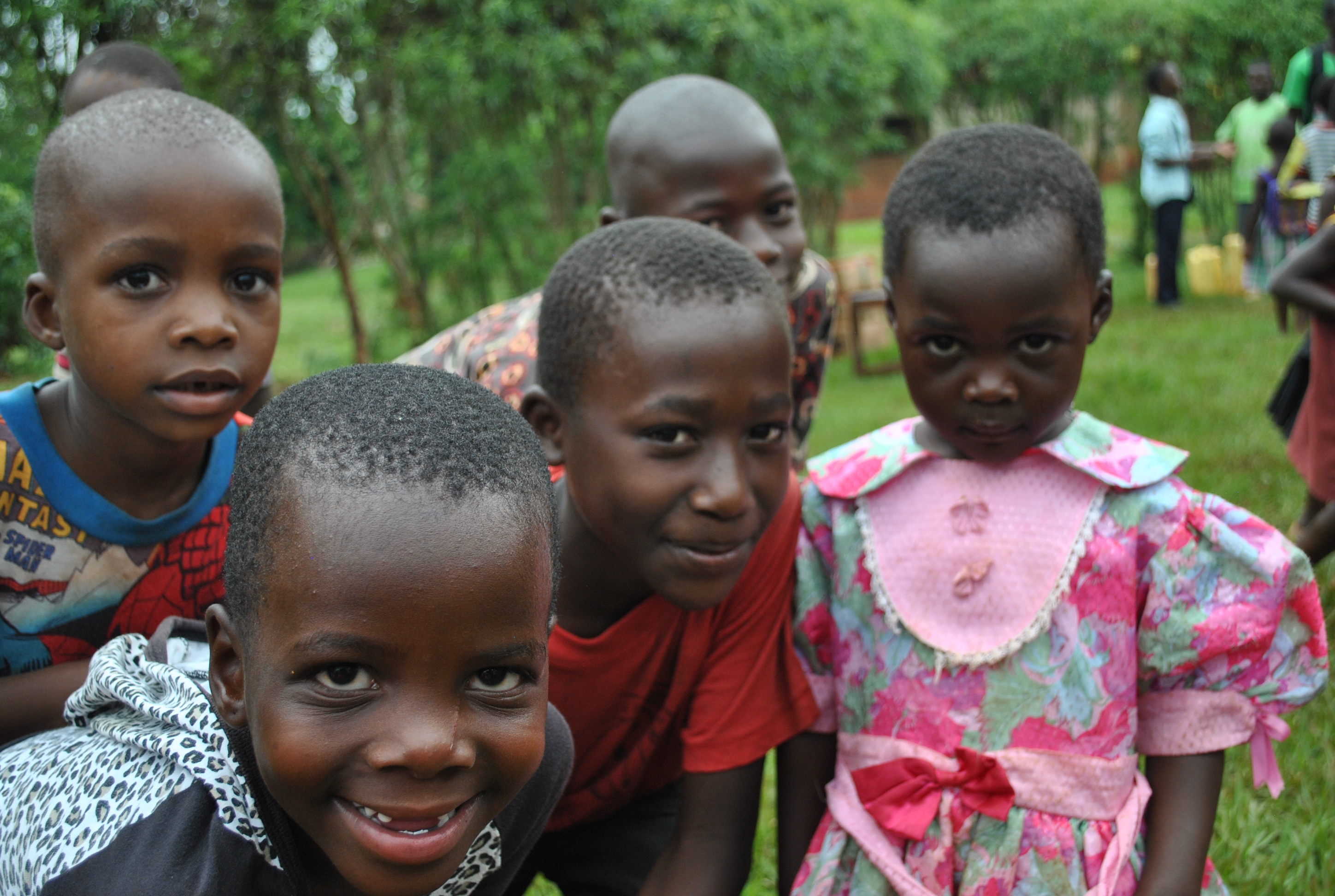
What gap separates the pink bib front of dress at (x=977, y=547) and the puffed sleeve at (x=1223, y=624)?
135mm

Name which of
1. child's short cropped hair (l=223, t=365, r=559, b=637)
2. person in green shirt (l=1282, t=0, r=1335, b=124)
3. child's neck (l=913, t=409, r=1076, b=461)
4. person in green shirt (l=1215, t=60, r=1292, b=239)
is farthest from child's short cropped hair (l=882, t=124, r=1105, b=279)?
person in green shirt (l=1215, t=60, r=1292, b=239)

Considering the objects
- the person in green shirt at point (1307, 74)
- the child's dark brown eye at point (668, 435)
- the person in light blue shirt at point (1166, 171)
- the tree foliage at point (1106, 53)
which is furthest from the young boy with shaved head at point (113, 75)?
the tree foliage at point (1106, 53)

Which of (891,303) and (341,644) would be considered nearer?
(341,644)

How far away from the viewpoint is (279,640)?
1330mm

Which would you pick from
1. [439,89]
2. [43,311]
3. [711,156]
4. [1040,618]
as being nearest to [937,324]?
[1040,618]

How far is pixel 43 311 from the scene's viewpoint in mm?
2045

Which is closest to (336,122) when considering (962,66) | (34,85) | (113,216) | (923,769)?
(34,85)

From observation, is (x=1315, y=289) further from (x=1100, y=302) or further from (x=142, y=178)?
(x=142, y=178)

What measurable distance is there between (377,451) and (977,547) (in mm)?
1123

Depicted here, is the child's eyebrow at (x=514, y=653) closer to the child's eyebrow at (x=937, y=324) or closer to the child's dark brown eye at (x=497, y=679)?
the child's dark brown eye at (x=497, y=679)

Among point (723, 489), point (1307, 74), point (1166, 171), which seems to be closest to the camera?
point (723, 489)

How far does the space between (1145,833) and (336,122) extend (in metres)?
6.52

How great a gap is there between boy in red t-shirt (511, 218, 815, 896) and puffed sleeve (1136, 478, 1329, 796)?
0.61 metres

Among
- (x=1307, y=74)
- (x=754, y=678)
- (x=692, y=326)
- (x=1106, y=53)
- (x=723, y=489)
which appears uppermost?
(x=692, y=326)
